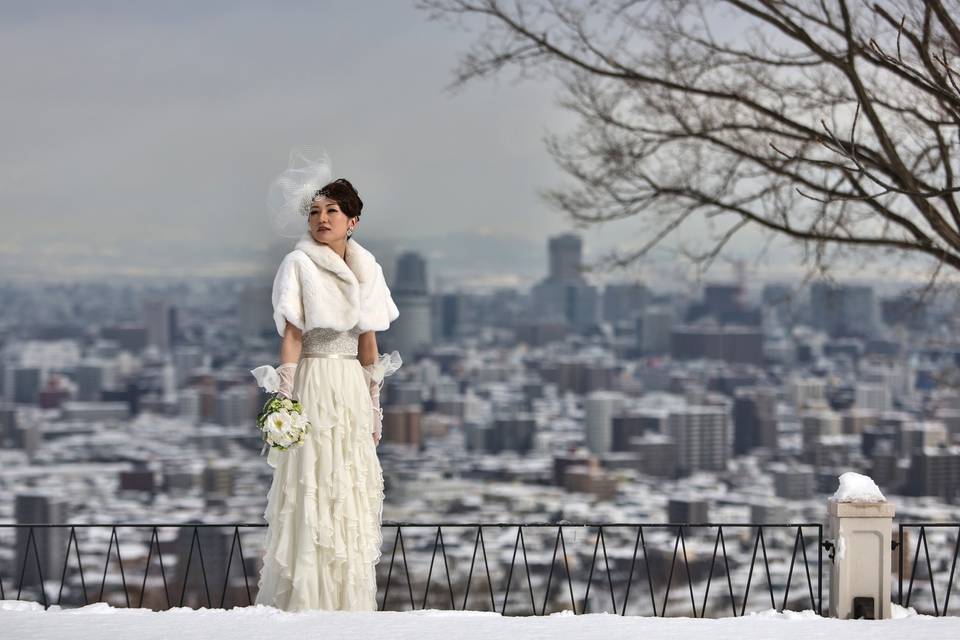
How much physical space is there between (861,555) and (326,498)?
2.62 metres

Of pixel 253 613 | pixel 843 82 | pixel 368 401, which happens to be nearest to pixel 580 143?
pixel 843 82

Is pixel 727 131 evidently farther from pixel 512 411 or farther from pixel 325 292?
pixel 512 411

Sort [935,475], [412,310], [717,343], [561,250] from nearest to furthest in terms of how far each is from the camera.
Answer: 1. [935,475]
2. [561,250]
3. [412,310]
4. [717,343]

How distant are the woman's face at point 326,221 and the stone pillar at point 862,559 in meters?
2.78

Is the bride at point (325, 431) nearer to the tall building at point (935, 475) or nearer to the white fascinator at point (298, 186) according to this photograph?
the white fascinator at point (298, 186)

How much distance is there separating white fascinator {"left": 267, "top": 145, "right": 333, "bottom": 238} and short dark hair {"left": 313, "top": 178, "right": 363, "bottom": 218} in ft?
0.19

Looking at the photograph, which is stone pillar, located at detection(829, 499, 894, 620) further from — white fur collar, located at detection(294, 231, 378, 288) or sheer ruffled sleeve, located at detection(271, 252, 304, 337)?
sheer ruffled sleeve, located at detection(271, 252, 304, 337)

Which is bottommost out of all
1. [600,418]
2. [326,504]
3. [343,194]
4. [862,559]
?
[600,418]

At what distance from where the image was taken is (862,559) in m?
7.00

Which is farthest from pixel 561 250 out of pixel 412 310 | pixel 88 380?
pixel 88 380

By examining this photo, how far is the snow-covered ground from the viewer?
6312 millimetres

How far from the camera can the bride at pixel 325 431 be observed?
22.0ft

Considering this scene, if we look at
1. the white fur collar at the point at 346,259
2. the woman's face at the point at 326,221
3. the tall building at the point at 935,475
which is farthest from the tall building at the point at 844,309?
the woman's face at the point at 326,221

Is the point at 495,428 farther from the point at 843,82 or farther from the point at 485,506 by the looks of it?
the point at 843,82
